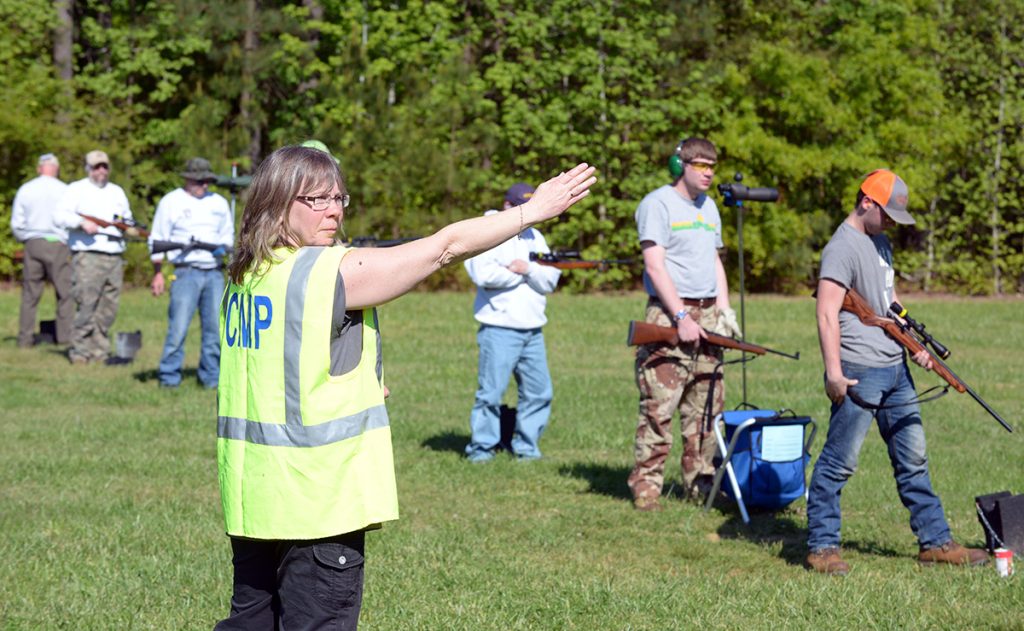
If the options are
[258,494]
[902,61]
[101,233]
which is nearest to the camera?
[258,494]

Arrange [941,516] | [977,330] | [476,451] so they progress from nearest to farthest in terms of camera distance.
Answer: [941,516] → [476,451] → [977,330]

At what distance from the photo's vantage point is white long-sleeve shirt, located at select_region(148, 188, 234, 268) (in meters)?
12.5

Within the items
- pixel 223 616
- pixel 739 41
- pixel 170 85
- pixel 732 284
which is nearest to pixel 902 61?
pixel 739 41

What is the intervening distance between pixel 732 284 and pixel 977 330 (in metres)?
9.80

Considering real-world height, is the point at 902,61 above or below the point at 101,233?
above

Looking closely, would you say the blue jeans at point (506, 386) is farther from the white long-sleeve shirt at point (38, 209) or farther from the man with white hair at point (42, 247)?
the man with white hair at point (42, 247)

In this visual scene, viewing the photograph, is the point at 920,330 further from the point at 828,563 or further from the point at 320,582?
the point at 320,582

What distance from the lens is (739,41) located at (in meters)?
29.5

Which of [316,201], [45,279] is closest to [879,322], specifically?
[316,201]

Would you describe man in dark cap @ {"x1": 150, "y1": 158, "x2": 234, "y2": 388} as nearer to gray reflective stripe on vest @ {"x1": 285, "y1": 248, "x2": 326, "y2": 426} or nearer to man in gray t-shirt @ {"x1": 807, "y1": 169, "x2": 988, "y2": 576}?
man in gray t-shirt @ {"x1": 807, "y1": 169, "x2": 988, "y2": 576}

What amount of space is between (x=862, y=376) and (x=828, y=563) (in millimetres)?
946

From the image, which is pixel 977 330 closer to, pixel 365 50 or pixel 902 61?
pixel 902 61

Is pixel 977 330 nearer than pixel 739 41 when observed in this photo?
Yes

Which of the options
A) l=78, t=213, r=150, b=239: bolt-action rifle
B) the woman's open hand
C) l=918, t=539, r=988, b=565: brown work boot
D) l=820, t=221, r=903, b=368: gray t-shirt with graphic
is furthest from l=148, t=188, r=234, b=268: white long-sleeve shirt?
the woman's open hand
